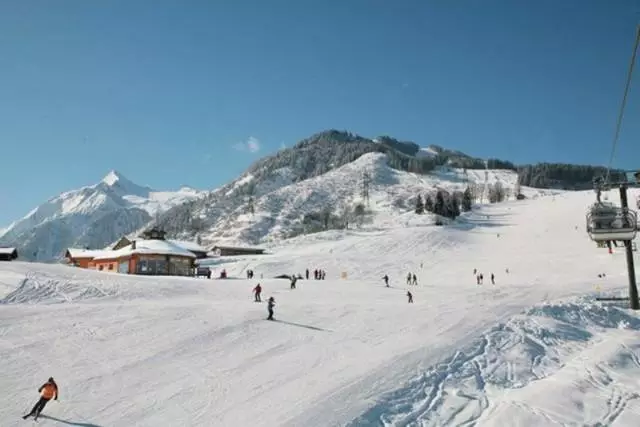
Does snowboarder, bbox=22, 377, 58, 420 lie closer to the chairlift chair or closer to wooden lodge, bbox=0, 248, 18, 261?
the chairlift chair

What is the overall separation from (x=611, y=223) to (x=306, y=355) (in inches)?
590

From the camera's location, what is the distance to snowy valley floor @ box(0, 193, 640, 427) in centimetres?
1439

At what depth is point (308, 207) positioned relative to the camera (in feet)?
653

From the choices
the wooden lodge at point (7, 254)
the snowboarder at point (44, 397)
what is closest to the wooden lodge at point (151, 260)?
the wooden lodge at point (7, 254)

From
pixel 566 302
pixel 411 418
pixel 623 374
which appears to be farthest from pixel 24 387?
pixel 566 302

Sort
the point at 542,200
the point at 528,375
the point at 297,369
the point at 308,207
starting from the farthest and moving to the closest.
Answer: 1. the point at 308,207
2. the point at 542,200
3. the point at 528,375
4. the point at 297,369

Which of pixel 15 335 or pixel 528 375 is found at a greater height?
pixel 15 335

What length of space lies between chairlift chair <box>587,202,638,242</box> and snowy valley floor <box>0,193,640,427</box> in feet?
15.6

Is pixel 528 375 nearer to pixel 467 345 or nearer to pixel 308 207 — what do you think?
pixel 467 345

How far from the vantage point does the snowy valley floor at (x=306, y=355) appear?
14.4 meters

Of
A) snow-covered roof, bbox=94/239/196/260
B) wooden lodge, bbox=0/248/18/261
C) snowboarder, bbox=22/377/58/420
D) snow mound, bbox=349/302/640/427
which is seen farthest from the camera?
wooden lodge, bbox=0/248/18/261

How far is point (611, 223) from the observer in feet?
77.0

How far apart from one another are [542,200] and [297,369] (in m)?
152

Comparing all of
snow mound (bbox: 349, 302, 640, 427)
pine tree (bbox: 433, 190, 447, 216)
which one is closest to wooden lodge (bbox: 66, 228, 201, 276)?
snow mound (bbox: 349, 302, 640, 427)
